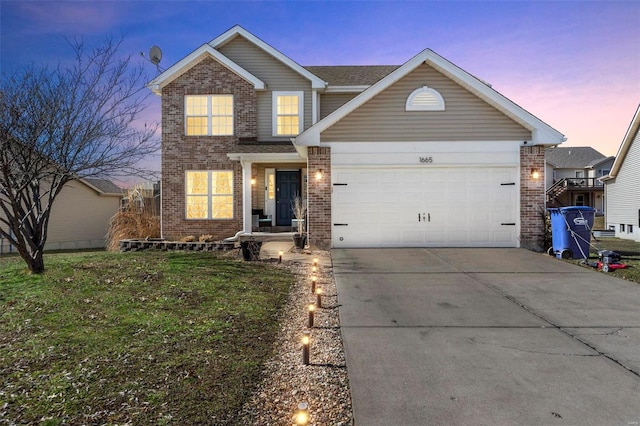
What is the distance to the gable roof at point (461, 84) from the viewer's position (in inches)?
432

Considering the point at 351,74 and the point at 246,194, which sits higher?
the point at 351,74

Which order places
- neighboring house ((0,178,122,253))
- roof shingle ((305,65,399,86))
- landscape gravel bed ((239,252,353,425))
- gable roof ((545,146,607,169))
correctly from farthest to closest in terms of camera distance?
gable roof ((545,146,607,169)), neighboring house ((0,178,122,253)), roof shingle ((305,65,399,86)), landscape gravel bed ((239,252,353,425))

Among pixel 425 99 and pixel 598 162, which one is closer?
pixel 425 99

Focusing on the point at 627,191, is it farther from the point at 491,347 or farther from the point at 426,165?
the point at 491,347

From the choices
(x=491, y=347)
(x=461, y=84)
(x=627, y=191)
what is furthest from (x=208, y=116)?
(x=627, y=191)

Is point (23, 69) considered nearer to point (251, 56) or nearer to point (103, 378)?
point (103, 378)

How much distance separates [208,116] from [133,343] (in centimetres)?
1217

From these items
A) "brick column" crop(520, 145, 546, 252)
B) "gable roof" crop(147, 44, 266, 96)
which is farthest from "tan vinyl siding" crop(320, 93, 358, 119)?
"brick column" crop(520, 145, 546, 252)

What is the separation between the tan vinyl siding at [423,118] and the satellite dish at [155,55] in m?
9.14

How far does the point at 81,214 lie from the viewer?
81.2 feet

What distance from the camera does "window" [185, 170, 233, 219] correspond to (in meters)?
15.1

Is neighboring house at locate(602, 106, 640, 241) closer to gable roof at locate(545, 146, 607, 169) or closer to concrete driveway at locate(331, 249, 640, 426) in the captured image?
concrete driveway at locate(331, 249, 640, 426)

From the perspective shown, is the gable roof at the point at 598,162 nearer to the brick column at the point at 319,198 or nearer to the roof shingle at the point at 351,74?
the roof shingle at the point at 351,74

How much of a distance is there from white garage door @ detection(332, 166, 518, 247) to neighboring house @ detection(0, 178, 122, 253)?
18609 mm
